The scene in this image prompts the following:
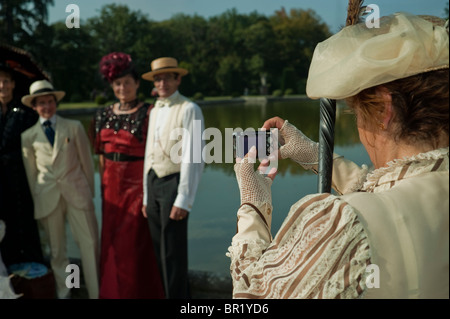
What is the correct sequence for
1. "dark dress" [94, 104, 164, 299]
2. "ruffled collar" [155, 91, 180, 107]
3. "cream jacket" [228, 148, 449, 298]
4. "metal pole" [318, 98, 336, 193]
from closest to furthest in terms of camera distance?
"cream jacket" [228, 148, 449, 298] → "metal pole" [318, 98, 336, 193] → "ruffled collar" [155, 91, 180, 107] → "dark dress" [94, 104, 164, 299]

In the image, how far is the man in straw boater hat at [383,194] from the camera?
2.77ft

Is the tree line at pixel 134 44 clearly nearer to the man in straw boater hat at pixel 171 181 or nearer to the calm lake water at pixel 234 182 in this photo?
the calm lake water at pixel 234 182

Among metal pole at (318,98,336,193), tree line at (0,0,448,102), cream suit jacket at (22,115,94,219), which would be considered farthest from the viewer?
tree line at (0,0,448,102)

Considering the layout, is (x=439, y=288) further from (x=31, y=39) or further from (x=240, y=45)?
(x=31, y=39)

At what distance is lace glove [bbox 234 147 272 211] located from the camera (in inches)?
42.9

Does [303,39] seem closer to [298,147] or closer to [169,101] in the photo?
[169,101]

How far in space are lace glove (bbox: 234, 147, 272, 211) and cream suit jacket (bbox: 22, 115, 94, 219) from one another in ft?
9.31

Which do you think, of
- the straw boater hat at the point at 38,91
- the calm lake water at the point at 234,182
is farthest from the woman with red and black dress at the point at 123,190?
the calm lake water at the point at 234,182

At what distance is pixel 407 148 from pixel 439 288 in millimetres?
278

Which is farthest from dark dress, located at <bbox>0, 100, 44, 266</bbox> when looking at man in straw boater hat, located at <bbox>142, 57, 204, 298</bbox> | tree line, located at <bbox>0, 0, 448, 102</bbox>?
tree line, located at <bbox>0, 0, 448, 102</bbox>

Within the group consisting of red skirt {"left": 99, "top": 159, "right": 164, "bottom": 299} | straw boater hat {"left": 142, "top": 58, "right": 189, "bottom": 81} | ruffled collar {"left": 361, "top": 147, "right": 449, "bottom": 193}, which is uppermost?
straw boater hat {"left": 142, "top": 58, "right": 189, "bottom": 81}

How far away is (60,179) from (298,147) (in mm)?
2834

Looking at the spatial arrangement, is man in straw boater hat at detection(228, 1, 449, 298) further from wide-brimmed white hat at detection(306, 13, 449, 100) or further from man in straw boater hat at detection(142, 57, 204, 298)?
man in straw boater hat at detection(142, 57, 204, 298)

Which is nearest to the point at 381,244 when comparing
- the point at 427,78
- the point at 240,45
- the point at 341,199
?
the point at 341,199
